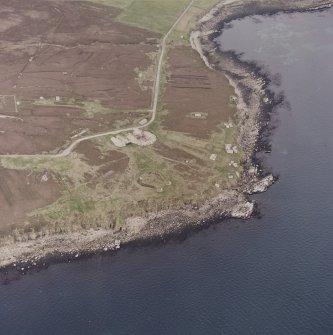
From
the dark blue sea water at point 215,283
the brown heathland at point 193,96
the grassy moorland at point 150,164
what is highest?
the brown heathland at point 193,96

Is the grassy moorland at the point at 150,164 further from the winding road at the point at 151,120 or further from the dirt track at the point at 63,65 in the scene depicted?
the dirt track at the point at 63,65

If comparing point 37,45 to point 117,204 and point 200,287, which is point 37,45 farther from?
point 200,287

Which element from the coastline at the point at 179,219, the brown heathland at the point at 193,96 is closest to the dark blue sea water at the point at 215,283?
the coastline at the point at 179,219

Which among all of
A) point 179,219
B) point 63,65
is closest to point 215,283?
point 179,219

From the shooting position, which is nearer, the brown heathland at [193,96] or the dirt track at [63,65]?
the dirt track at [63,65]

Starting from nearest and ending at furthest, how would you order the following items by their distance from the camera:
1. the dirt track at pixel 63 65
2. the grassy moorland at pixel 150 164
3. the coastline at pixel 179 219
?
1. the coastline at pixel 179 219
2. the grassy moorland at pixel 150 164
3. the dirt track at pixel 63 65

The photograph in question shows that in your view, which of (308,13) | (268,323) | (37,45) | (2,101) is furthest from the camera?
(308,13)

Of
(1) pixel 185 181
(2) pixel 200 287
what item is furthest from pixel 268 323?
(1) pixel 185 181

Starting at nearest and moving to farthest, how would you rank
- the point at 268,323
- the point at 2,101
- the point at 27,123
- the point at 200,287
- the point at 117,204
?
1. the point at 268,323
2. the point at 200,287
3. the point at 117,204
4. the point at 27,123
5. the point at 2,101

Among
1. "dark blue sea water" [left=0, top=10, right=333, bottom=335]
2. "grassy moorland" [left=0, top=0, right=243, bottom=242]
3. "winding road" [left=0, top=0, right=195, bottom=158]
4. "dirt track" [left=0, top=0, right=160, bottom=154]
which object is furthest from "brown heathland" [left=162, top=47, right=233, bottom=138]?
"dark blue sea water" [left=0, top=10, right=333, bottom=335]
